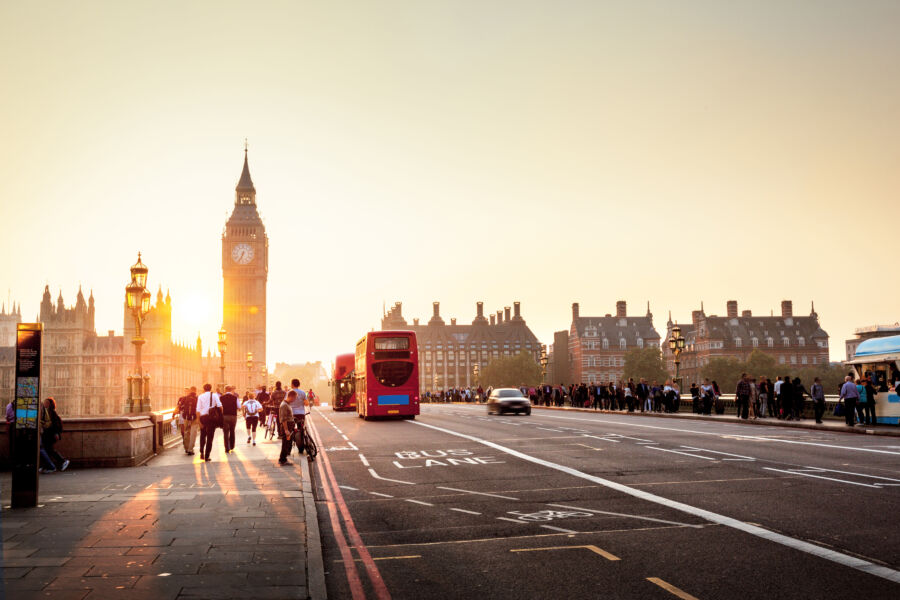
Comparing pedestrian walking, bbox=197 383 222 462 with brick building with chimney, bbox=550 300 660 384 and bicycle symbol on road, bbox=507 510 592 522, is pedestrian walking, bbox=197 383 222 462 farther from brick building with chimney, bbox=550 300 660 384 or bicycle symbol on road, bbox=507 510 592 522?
brick building with chimney, bbox=550 300 660 384

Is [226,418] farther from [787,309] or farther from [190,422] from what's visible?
[787,309]

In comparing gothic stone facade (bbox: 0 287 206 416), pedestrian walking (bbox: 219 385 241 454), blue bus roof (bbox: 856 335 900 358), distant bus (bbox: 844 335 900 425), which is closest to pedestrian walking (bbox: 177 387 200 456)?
pedestrian walking (bbox: 219 385 241 454)

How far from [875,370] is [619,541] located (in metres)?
25.5

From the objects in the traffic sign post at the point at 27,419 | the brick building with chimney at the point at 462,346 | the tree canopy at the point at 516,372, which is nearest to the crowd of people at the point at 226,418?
the traffic sign post at the point at 27,419

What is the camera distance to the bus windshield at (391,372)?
3741 cm

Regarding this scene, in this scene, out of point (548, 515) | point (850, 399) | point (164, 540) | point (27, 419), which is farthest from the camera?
point (850, 399)

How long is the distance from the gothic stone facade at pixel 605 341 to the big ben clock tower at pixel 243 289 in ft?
207

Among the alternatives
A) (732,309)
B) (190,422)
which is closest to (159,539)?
(190,422)

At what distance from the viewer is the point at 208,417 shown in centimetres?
1984

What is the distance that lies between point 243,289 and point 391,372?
129 metres

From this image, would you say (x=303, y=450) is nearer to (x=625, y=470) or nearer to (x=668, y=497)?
(x=625, y=470)

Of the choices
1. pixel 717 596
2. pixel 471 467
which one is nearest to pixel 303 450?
pixel 471 467

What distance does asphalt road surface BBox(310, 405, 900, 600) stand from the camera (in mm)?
6948

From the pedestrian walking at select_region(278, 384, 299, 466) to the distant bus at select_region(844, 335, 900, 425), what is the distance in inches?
817
